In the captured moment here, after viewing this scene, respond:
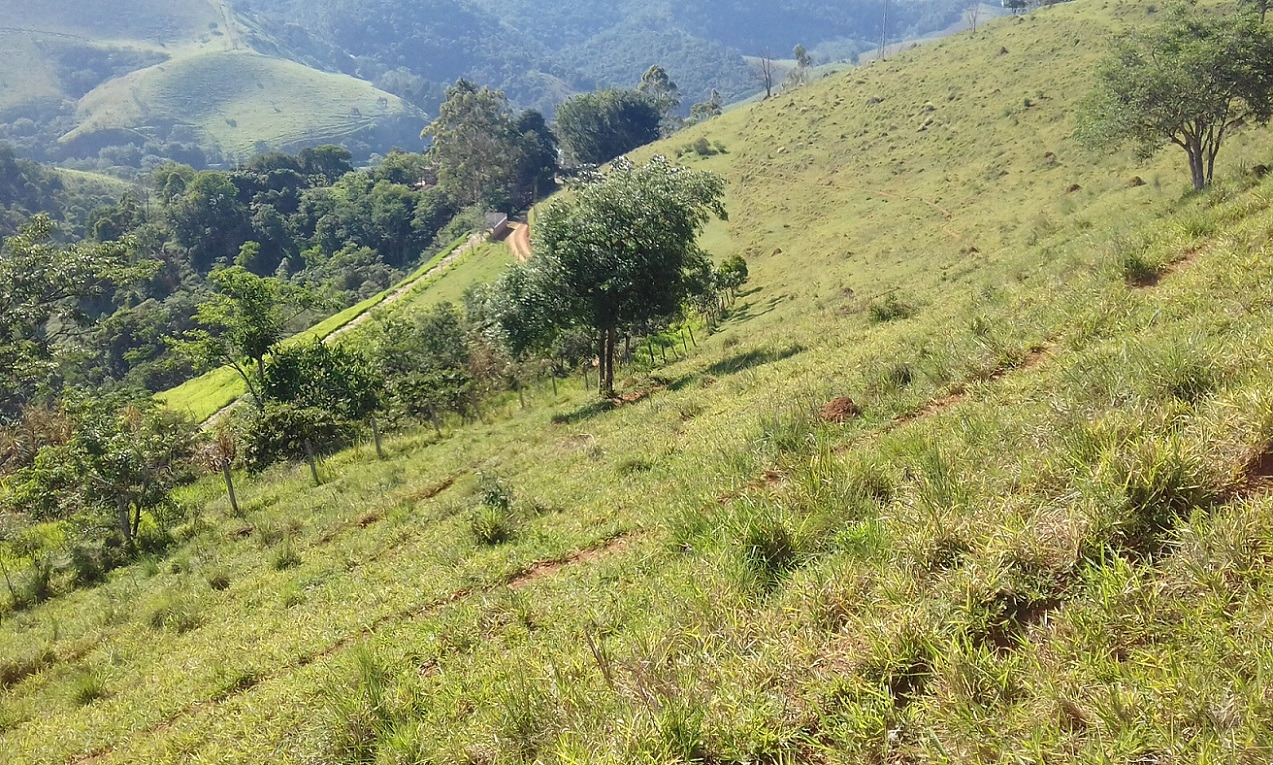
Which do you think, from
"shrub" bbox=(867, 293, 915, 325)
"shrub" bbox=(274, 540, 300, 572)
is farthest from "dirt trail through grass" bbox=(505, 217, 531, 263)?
"shrub" bbox=(274, 540, 300, 572)

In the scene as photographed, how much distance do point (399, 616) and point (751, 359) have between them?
1331 centimetres

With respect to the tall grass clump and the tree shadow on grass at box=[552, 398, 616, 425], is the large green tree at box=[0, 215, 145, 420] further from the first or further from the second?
the tree shadow on grass at box=[552, 398, 616, 425]

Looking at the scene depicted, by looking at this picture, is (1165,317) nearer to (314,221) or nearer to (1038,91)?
(1038,91)

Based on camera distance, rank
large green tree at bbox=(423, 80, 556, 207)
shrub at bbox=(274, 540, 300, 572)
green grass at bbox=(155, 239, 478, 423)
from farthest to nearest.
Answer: large green tree at bbox=(423, 80, 556, 207) < green grass at bbox=(155, 239, 478, 423) < shrub at bbox=(274, 540, 300, 572)

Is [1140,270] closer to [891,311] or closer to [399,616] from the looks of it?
[891,311]

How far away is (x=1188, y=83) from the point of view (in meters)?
23.0

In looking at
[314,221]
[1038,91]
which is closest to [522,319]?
[1038,91]

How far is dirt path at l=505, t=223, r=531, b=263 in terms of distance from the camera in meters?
67.1

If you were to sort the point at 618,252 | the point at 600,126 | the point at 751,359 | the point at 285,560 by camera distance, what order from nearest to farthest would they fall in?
the point at 285,560 < the point at 751,359 < the point at 618,252 < the point at 600,126

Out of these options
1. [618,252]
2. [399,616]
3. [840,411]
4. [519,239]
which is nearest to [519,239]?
[519,239]

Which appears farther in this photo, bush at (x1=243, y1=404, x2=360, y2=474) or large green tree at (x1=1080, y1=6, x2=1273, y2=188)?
large green tree at (x1=1080, y1=6, x2=1273, y2=188)

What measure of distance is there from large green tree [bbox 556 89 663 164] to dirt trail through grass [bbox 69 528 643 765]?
11816 centimetres

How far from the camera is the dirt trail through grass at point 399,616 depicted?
6.45 meters

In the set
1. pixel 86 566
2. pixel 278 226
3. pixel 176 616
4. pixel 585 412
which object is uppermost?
pixel 278 226
